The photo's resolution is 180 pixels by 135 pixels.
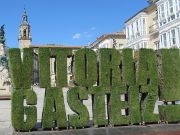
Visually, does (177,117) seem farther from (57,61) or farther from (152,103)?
(57,61)

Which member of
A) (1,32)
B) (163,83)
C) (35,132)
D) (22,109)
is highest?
(1,32)

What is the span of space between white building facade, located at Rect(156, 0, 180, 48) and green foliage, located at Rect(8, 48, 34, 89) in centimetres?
2626

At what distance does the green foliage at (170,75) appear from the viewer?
49.6ft

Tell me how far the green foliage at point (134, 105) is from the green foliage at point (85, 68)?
5.20 feet

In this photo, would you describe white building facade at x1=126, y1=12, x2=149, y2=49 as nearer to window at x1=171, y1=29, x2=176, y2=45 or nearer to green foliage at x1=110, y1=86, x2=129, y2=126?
window at x1=171, y1=29, x2=176, y2=45

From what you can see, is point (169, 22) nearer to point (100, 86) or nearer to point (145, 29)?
point (145, 29)

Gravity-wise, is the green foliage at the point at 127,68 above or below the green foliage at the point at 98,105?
above

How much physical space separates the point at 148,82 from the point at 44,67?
4.35m

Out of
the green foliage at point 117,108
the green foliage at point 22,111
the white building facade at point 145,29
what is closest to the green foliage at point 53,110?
the green foliage at point 22,111

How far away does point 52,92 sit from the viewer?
13703mm

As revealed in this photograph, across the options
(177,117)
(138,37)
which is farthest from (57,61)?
(138,37)

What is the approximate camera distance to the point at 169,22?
3938cm

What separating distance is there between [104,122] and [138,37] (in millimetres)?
34432

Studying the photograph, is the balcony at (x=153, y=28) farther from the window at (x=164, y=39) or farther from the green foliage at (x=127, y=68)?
the green foliage at (x=127, y=68)
